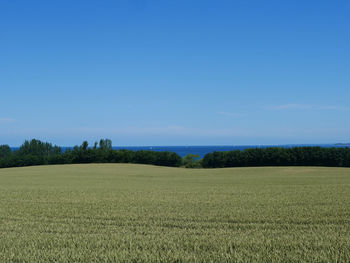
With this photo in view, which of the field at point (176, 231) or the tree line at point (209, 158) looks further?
the tree line at point (209, 158)

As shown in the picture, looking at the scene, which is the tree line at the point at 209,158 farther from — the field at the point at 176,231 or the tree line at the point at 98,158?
the field at the point at 176,231

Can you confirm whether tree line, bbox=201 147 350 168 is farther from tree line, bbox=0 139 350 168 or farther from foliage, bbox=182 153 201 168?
foliage, bbox=182 153 201 168

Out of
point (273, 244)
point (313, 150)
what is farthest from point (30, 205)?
point (313, 150)

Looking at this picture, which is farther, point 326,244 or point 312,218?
point 312,218

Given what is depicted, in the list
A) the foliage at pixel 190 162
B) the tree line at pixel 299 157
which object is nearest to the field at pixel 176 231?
the tree line at pixel 299 157

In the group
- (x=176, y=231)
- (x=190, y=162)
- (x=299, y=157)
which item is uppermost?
(x=176, y=231)

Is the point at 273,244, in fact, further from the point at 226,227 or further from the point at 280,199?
the point at 280,199

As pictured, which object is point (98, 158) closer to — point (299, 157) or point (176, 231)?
point (299, 157)

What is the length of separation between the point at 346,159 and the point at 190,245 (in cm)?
5927

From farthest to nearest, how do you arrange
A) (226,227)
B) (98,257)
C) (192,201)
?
(192,201) → (226,227) → (98,257)

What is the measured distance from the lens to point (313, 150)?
2282 inches

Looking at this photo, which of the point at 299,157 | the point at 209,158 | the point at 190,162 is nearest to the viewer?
the point at 299,157

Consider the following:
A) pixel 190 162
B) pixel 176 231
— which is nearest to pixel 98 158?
pixel 190 162

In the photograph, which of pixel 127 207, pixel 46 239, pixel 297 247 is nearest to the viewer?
pixel 297 247
